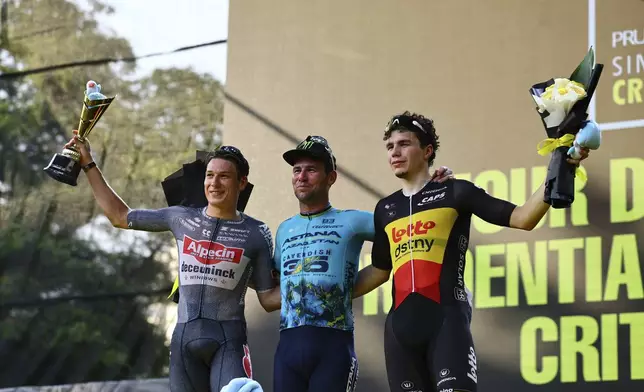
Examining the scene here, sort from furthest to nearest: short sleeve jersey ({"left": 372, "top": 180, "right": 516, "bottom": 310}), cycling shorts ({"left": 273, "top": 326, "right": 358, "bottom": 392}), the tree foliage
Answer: the tree foliage < cycling shorts ({"left": 273, "top": 326, "right": 358, "bottom": 392}) < short sleeve jersey ({"left": 372, "top": 180, "right": 516, "bottom": 310})

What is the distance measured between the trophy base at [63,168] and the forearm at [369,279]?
126cm

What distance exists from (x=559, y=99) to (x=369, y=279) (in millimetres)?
1145

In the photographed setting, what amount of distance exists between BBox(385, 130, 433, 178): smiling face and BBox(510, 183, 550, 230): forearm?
52 cm

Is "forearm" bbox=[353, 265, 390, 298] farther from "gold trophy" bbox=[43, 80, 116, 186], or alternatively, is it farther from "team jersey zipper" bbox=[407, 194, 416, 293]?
"gold trophy" bbox=[43, 80, 116, 186]

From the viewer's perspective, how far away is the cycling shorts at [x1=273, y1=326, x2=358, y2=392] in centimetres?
428

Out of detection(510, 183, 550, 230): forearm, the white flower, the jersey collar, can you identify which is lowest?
detection(510, 183, 550, 230): forearm

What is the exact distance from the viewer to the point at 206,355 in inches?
177

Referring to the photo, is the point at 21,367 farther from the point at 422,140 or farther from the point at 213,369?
the point at 422,140

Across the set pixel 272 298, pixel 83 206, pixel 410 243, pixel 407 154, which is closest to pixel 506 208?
pixel 410 243

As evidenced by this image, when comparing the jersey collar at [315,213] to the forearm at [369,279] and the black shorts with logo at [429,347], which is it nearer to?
the forearm at [369,279]

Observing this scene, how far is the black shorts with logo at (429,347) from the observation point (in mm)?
3963

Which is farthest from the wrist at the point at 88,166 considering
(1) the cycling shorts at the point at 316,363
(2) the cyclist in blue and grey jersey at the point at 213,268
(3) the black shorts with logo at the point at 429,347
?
(3) the black shorts with logo at the point at 429,347

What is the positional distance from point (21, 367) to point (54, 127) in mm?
1731

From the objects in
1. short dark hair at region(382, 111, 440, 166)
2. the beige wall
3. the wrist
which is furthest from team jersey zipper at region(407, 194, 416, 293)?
the beige wall
